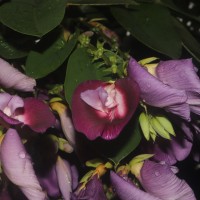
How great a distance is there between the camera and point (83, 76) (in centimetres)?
62

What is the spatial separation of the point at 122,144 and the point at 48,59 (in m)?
0.14

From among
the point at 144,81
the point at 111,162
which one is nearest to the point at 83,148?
the point at 111,162

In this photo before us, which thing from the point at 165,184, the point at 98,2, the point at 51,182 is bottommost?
the point at 51,182

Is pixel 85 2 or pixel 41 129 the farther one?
pixel 85 2

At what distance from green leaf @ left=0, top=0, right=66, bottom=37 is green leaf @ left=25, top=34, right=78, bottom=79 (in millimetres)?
48

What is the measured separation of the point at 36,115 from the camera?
55cm

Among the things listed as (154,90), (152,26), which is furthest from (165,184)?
(152,26)

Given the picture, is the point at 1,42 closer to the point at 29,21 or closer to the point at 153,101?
the point at 29,21

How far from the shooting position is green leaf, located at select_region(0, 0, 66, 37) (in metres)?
0.58

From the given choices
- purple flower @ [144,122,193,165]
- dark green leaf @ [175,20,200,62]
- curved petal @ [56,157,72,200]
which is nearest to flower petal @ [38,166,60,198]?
curved petal @ [56,157,72,200]

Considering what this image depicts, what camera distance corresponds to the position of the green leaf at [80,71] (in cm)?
60

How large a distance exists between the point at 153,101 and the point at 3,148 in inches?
6.1

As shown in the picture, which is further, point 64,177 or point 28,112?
point 64,177

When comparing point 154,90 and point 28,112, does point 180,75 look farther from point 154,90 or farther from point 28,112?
point 28,112
